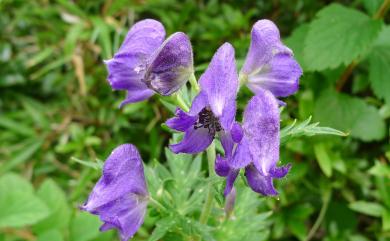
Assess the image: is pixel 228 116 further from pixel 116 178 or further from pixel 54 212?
pixel 54 212

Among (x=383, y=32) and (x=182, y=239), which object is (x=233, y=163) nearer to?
(x=182, y=239)

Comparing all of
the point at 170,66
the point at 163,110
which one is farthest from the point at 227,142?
the point at 163,110

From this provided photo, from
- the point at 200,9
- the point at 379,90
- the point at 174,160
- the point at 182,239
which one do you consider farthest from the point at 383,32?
the point at 182,239

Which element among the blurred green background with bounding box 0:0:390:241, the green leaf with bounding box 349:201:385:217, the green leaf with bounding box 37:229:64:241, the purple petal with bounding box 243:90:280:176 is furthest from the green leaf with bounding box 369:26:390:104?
the green leaf with bounding box 37:229:64:241

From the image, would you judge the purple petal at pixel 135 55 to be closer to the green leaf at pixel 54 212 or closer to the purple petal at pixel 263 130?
the purple petal at pixel 263 130

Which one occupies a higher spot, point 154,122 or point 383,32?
point 383,32

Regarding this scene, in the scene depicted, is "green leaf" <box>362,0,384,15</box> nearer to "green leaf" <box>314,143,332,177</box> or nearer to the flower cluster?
"green leaf" <box>314,143,332,177</box>
